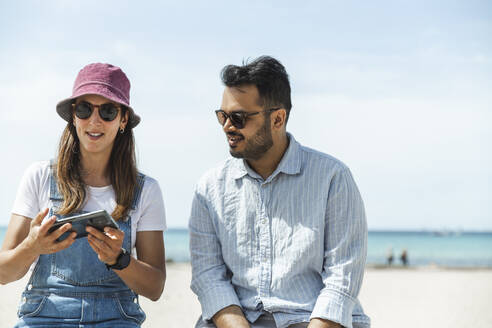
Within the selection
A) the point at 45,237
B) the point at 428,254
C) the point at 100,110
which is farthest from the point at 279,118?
the point at 428,254

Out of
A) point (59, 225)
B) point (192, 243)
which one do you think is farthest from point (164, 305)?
point (59, 225)

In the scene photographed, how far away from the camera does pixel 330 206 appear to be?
3.90 m

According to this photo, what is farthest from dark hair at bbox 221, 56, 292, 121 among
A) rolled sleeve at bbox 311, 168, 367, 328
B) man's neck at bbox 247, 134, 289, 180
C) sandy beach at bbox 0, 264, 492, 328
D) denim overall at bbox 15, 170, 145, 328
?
sandy beach at bbox 0, 264, 492, 328

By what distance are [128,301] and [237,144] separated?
135cm

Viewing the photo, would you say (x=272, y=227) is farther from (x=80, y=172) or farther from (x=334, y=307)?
(x=80, y=172)

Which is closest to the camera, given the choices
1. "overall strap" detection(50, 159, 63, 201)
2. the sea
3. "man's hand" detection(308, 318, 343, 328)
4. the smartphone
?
the smartphone

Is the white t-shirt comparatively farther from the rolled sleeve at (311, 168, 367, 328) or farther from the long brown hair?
the rolled sleeve at (311, 168, 367, 328)

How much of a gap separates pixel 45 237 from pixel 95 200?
74 cm

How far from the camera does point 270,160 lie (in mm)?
4086

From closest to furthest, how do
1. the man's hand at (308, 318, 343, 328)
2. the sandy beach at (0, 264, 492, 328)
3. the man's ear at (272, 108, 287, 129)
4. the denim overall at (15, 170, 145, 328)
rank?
the man's hand at (308, 318, 343, 328) → the denim overall at (15, 170, 145, 328) → the man's ear at (272, 108, 287, 129) → the sandy beach at (0, 264, 492, 328)

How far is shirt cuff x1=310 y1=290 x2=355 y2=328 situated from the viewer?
362 centimetres

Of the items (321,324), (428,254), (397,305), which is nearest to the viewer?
(321,324)

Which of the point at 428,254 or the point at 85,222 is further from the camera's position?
the point at 428,254

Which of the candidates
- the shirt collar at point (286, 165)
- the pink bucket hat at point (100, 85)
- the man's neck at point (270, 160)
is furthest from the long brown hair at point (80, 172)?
the man's neck at point (270, 160)
